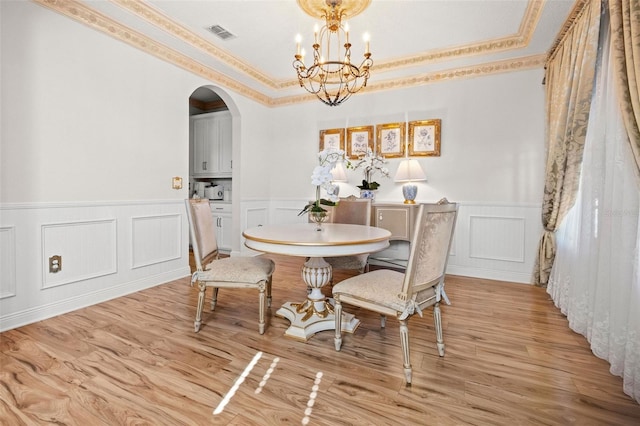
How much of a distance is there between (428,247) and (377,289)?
389 mm

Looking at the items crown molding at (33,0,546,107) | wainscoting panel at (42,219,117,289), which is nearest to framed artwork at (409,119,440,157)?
crown molding at (33,0,546,107)

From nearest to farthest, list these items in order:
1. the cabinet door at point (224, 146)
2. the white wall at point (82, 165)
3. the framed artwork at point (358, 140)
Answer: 1. the white wall at point (82, 165)
2. the framed artwork at point (358, 140)
3. the cabinet door at point (224, 146)

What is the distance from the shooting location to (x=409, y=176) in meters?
3.99

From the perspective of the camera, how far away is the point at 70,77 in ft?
8.82

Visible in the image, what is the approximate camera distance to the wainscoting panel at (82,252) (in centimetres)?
238

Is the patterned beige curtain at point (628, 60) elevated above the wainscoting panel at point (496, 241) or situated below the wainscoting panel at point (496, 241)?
above

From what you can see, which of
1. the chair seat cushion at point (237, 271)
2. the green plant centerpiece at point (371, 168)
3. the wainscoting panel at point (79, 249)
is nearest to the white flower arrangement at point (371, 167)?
the green plant centerpiece at point (371, 168)

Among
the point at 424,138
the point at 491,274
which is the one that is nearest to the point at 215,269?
the point at 424,138

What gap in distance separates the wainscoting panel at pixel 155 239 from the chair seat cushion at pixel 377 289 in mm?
2391

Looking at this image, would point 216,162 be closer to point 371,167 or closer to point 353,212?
point 371,167

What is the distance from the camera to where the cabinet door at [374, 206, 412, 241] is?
3.86 metres

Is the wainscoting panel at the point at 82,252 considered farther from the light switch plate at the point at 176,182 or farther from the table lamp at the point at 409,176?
the table lamp at the point at 409,176

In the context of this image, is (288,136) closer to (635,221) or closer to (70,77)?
(70,77)

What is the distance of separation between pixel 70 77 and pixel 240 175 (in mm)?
2349
